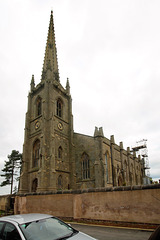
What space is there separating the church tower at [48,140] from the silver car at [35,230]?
1821cm

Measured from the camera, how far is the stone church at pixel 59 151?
2308cm

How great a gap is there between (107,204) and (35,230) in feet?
19.1

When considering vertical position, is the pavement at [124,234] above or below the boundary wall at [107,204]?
below

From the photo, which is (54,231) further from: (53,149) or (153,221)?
(53,149)

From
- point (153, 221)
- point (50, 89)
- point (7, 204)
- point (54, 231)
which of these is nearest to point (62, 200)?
point (153, 221)

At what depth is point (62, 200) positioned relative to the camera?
1073cm

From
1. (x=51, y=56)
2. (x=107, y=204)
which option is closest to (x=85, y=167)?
(x=107, y=204)

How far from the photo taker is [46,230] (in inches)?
160

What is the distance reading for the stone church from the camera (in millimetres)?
23078

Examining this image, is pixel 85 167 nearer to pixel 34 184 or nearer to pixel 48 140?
pixel 48 140

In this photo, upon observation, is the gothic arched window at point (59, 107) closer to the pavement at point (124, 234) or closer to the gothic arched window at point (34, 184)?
the gothic arched window at point (34, 184)

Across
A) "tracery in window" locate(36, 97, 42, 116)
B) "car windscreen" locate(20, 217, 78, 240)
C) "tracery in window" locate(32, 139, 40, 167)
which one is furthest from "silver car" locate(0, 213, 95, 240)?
"tracery in window" locate(36, 97, 42, 116)

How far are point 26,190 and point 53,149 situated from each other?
7.15 m

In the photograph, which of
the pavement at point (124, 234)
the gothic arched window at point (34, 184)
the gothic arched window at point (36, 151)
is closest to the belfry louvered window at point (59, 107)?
the gothic arched window at point (36, 151)
